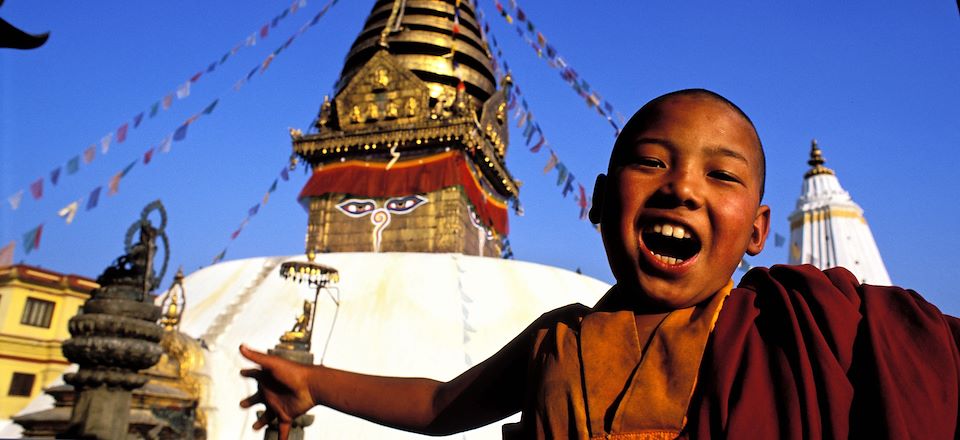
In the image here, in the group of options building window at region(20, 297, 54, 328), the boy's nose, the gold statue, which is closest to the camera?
the boy's nose

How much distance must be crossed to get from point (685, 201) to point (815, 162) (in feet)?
78.1

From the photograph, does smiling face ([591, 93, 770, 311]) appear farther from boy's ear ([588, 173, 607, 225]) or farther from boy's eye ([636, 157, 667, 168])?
boy's ear ([588, 173, 607, 225])

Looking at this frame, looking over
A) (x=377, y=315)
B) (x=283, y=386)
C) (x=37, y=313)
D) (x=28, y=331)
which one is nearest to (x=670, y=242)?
(x=283, y=386)

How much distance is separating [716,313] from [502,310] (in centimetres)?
916

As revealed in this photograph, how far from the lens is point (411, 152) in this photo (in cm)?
1528

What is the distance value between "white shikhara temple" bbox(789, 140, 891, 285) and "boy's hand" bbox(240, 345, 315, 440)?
2007 centimetres

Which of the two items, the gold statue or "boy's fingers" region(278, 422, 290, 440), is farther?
the gold statue

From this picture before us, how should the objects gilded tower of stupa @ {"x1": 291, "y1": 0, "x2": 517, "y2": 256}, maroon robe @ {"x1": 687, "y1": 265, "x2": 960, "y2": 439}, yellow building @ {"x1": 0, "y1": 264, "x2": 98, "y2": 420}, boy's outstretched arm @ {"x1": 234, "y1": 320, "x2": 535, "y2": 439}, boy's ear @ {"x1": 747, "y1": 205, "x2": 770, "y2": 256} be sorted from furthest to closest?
yellow building @ {"x1": 0, "y1": 264, "x2": 98, "y2": 420} < gilded tower of stupa @ {"x1": 291, "y1": 0, "x2": 517, "y2": 256} < boy's outstretched arm @ {"x1": 234, "y1": 320, "x2": 535, "y2": 439} < boy's ear @ {"x1": 747, "y1": 205, "x2": 770, "y2": 256} < maroon robe @ {"x1": 687, "y1": 265, "x2": 960, "y2": 439}

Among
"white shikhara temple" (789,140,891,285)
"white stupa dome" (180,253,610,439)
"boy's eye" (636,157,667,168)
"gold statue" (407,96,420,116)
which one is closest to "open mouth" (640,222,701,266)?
"boy's eye" (636,157,667,168)

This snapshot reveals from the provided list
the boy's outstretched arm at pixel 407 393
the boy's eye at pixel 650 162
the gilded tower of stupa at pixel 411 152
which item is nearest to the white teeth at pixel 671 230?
the boy's eye at pixel 650 162

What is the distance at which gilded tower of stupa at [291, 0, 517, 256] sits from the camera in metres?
14.6

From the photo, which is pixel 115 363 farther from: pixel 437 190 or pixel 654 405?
pixel 437 190

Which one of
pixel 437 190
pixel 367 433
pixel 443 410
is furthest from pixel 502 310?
pixel 443 410

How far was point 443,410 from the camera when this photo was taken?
5.38 ft
